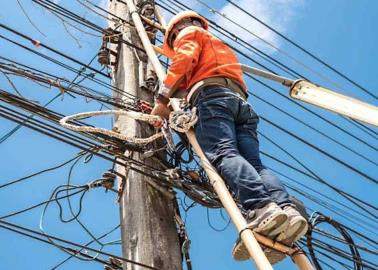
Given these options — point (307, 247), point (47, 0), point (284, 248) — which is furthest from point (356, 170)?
point (47, 0)

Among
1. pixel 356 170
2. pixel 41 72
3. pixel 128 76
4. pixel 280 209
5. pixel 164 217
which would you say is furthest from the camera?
pixel 356 170

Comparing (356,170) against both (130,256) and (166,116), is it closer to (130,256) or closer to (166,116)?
(166,116)

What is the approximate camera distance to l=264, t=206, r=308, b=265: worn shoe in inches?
137

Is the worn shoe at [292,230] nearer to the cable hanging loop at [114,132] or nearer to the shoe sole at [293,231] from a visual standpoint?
the shoe sole at [293,231]

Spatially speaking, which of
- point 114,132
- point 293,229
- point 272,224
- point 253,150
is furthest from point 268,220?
point 114,132

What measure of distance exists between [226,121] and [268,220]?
0.91 metres

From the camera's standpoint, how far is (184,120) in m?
4.18

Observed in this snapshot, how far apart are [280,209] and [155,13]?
388cm

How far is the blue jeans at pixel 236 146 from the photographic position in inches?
144

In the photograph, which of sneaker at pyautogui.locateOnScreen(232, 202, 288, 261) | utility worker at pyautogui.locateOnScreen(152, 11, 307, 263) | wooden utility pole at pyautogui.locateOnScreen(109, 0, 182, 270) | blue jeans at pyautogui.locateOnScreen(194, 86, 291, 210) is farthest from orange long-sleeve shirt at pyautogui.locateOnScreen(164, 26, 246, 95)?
sneaker at pyautogui.locateOnScreen(232, 202, 288, 261)

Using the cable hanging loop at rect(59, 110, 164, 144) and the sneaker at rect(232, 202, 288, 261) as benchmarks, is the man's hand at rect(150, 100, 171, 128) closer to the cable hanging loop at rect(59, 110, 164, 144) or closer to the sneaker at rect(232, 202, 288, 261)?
the cable hanging loop at rect(59, 110, 164, 144)

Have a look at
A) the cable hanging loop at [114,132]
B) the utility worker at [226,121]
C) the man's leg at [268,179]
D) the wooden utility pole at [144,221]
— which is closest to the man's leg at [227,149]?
the utility worker at [226,121]

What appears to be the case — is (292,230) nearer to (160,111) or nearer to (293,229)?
(293,229)

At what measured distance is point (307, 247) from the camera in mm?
4250
